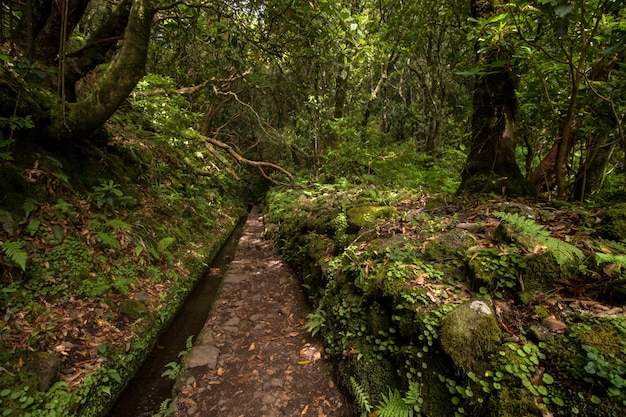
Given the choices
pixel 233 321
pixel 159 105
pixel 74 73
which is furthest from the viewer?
pixel 159 105

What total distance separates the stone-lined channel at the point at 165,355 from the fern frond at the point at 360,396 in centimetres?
210

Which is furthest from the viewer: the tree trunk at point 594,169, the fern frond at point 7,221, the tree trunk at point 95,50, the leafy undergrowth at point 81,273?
the tree trunk at point 95,50

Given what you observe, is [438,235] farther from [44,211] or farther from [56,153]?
[56,153]

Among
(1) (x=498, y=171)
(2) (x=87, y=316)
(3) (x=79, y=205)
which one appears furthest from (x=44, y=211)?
(1) (x=498, y=171)

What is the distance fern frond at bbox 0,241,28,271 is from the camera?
324 centimetres

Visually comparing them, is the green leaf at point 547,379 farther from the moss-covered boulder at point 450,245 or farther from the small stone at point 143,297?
the small stone at point 143,297

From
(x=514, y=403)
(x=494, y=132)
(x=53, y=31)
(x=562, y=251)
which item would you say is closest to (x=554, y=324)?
(x=562, y=251)

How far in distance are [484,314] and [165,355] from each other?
12.9 ft

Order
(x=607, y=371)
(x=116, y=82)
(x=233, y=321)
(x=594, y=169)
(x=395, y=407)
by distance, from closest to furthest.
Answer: (x=607, y=371), (x=395, y=407), (x=594, y=169), (x=116, y=82), (x=233, y=321)

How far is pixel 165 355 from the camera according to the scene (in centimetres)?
405

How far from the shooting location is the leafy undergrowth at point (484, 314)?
2.04 m

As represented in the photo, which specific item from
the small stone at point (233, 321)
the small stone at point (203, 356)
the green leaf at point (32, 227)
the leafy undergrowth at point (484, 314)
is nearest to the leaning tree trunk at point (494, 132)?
the leafy undergrowth at point (484, 314)

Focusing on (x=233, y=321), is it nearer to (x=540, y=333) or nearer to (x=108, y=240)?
(x=108, y=240)

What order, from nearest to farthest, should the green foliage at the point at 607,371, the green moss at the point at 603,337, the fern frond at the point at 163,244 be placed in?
the green foliage at the point at 607,371 < the green moss at the point at 603,337 < the fern frond at the point at 163,244
